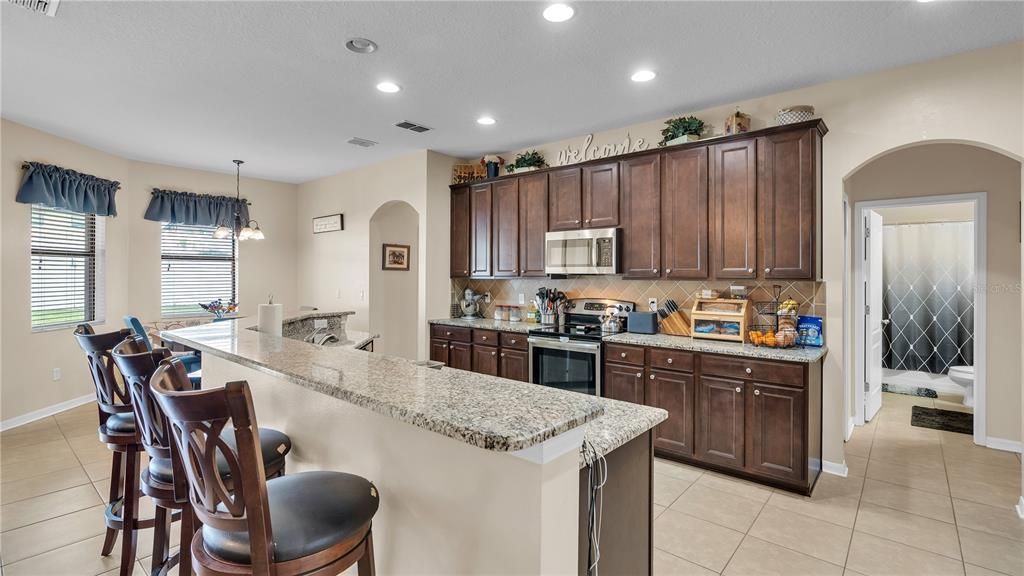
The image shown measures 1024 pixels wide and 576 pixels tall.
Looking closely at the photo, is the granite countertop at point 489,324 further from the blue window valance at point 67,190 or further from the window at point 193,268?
the blue window valance at point 67,190

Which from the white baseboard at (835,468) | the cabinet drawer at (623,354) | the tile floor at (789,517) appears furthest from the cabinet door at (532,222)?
the white baseboard at (835,468)

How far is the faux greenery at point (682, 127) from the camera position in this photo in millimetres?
3678

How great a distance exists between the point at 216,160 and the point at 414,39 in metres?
3.99

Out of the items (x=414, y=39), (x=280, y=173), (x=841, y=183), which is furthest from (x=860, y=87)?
(x=280, y=173)

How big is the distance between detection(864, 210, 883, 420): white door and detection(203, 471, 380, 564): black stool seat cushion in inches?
184

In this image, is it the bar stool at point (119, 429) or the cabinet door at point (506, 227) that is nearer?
the bar stool at point (119, 429)

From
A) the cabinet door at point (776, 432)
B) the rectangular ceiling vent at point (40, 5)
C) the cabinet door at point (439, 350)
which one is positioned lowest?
the cabinet door at point (776, 432)

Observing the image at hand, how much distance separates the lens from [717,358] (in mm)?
3256

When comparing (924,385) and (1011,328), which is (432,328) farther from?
(924,385)

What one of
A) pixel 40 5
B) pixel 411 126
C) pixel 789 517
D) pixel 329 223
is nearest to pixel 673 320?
pixel 789 517

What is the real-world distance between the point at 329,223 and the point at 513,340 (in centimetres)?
337

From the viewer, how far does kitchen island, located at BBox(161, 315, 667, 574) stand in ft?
3.40

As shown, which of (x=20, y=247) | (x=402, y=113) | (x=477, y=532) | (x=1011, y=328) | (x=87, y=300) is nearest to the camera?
(x=477, y=532)

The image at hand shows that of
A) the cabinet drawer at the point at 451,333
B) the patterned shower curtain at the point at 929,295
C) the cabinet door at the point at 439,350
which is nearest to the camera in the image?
the cabinet drawer at the point at 451,333
